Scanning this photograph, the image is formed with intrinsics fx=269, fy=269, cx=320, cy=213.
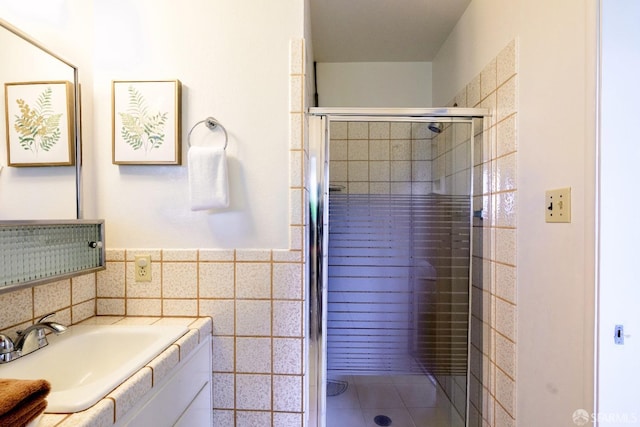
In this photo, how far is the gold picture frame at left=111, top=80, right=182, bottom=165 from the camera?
1.16m

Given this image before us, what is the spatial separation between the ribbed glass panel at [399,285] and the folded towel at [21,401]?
1077mm

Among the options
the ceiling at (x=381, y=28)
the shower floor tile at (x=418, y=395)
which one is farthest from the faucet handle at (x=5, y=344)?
the ceiling at (x=381, y=28)

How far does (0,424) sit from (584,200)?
1437 mm

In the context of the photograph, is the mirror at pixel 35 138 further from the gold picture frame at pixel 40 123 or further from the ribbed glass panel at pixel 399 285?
the ribbed glass panel at pixel 399 285

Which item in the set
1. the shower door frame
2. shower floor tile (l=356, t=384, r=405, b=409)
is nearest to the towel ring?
the shower door frame

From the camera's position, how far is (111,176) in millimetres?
1194

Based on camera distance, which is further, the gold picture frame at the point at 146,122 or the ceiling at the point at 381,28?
the ceiling at the point at 381,28

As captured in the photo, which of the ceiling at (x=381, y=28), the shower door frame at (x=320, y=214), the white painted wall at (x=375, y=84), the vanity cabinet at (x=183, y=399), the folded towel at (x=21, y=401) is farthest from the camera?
the white painted wall at (x=375, y=84)

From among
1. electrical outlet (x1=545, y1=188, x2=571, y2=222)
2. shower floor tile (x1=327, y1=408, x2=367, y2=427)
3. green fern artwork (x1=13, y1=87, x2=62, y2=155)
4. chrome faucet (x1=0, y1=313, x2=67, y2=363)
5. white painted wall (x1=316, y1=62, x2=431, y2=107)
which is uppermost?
white painted wall (x1=316, y1=62, x2=431, y2=107)

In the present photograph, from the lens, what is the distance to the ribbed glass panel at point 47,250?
83 centimetres

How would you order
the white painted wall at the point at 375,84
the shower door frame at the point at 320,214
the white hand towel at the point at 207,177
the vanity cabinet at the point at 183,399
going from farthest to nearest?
1. the white painted wall at the point at 375,84
2. the shower door frame at the point at 320,214
3. the white hand towel at the point at 207,177
4. the vanity cabinet at the point at 183,399

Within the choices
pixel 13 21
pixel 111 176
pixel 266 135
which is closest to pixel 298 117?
pixel 266 135

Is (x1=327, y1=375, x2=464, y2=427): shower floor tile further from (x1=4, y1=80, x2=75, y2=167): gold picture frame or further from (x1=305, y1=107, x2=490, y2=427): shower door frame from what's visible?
(x1=4, y1=80, x2=75, y2=167): gold picture frame

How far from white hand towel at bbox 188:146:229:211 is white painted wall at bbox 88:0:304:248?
0.25 feet
